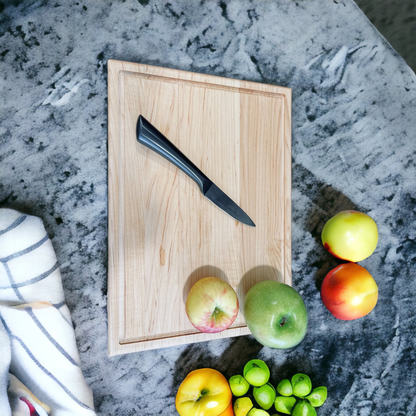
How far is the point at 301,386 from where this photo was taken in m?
0.65

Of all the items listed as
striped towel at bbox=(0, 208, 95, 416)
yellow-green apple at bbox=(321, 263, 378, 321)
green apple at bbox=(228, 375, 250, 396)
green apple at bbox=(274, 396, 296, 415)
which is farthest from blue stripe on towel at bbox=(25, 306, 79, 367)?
yellow-green apple at bbox=(321, 263, 378, 321)

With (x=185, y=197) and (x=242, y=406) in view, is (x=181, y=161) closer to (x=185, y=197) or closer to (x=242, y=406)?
(x=185, y=197)

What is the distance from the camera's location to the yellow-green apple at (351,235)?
65cm

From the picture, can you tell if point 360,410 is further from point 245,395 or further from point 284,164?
point 284,164

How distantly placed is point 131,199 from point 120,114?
0.16 meters

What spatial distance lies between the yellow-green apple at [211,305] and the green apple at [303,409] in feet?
0.84

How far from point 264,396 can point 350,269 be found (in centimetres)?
33

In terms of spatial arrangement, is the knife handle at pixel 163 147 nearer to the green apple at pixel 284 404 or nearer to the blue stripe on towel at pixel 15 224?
the blue stripe on towel at pixel 15 224

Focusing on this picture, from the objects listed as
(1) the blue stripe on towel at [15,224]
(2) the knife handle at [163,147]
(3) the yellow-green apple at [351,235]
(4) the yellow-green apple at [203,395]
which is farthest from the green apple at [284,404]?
(1) the blue stripe on towel at [15,224]

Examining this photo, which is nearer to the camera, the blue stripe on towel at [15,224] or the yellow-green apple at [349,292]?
the blue stripe on towel at [15,224]

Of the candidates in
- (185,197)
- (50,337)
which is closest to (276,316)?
(185,197)

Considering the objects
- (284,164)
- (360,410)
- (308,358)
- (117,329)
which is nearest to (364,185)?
(284,164)

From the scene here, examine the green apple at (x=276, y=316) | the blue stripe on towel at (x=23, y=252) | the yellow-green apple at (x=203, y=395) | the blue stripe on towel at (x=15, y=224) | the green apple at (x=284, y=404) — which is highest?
the blue stripe on towel at (x=15, y=224)

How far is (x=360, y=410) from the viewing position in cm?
73
